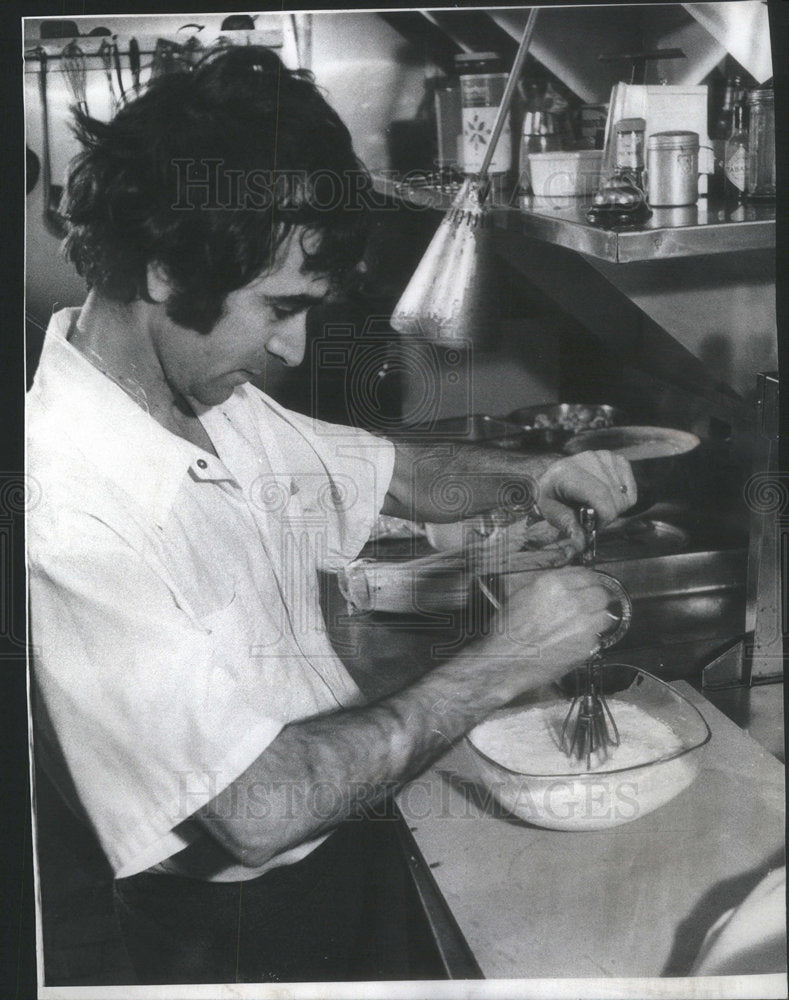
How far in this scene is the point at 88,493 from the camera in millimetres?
1152

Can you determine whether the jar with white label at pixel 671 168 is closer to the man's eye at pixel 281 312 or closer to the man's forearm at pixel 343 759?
the man's eye at pixel 281 312

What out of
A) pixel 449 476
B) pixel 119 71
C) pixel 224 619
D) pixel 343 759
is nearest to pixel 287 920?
pixel 343 759

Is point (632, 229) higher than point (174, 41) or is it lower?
lower

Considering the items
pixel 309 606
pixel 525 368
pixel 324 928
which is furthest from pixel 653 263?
pixel 324 928

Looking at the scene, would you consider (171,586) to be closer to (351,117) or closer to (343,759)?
(343,759)

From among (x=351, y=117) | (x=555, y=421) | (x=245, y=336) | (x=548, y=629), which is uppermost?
(x=351, y=117)

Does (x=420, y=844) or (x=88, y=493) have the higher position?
(x=88, y=493)

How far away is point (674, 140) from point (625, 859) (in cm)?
78

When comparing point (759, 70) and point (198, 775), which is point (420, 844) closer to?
point (198, 775)

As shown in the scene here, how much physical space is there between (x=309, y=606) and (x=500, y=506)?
238 millimetres

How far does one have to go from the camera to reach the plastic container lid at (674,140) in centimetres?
114

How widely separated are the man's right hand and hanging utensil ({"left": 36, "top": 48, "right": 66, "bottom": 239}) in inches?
25.4

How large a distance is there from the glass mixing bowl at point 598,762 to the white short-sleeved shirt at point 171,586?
17cm

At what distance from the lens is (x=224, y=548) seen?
1.15 m
